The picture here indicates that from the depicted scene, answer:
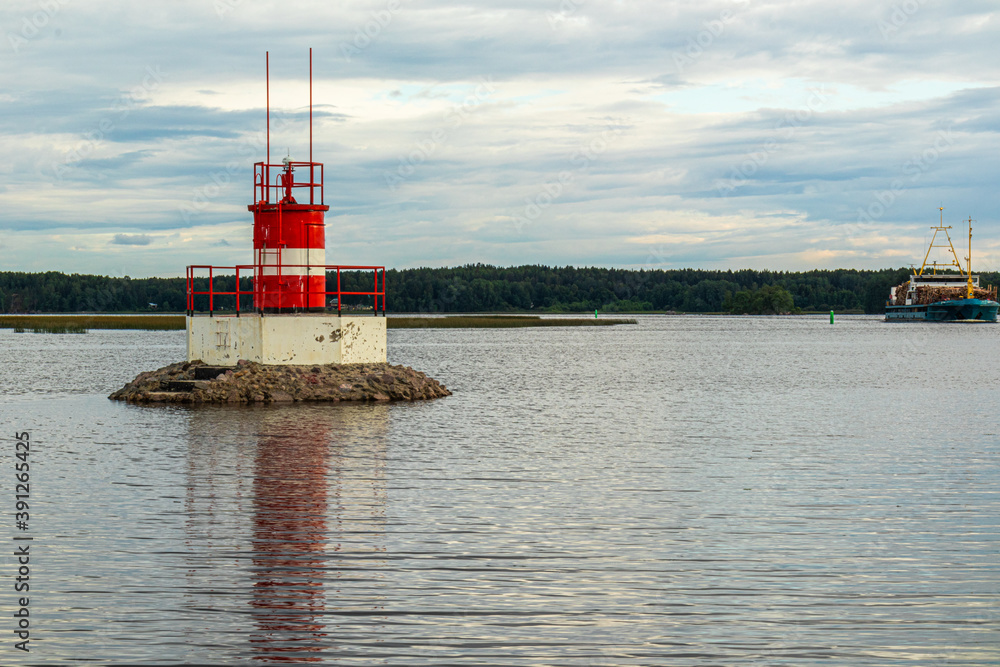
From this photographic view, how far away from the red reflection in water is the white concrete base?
36.2 ft

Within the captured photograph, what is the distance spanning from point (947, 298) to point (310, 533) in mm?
152823

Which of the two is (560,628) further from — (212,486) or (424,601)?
(212,486)

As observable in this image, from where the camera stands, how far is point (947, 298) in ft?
483

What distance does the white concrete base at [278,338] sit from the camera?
30141mm

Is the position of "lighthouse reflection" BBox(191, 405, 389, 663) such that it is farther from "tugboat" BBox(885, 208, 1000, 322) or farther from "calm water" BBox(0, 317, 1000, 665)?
"tugboat" BBox(885, 208, 1000, 322)

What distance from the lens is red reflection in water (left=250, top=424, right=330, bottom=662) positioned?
819 cm

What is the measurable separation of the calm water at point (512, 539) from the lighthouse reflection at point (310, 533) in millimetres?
47

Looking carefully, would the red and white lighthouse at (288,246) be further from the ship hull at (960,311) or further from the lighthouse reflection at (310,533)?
the ship hull at (960,311)

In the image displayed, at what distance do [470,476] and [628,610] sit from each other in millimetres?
7871

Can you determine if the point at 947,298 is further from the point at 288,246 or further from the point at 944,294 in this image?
the point at 288,246

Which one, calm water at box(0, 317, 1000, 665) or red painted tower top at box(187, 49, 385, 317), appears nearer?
calm water at box(0, 317, 1000, 665)

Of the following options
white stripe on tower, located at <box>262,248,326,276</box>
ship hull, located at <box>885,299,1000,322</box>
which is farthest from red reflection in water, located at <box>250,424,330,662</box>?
ship hull, located at <box>885,299,1000,322</box>

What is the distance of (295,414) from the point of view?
26734 mm

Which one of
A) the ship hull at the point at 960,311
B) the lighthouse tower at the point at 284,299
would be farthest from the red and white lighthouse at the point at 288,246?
the ship hull at the point at 960,311
